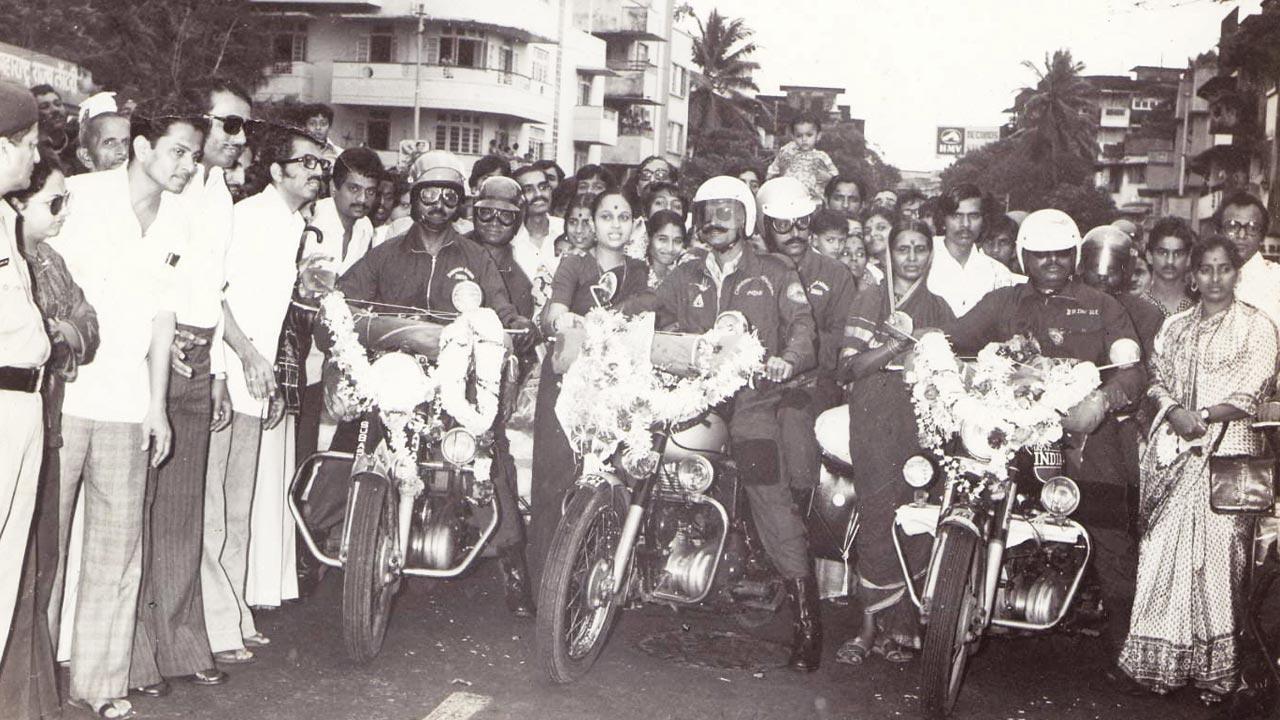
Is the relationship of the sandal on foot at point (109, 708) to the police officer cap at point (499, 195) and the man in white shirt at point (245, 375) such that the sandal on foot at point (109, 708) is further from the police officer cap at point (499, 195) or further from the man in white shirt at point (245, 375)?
the police officer cap at point (499, 195)

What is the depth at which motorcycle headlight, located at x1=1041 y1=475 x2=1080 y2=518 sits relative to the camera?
6316 millimetres

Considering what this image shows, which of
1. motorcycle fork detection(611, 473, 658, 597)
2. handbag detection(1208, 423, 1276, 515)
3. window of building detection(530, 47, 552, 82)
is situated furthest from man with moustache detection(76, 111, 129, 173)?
window of building detection(530, 47, 552, 82)

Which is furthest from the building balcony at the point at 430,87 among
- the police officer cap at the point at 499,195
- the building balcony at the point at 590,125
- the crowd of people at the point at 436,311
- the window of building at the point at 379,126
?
the police officer cap at the point at 499,195

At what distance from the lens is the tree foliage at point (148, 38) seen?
88.4 ft

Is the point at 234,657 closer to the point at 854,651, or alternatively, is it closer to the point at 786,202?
the point at 854,651

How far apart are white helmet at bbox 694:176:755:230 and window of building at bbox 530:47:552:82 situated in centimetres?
4836

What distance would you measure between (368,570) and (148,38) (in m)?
29.0

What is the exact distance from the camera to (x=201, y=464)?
6160mm

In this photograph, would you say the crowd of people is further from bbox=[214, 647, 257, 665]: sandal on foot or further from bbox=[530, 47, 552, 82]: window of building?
bbox=[530, 47, 552, 82]: window of building

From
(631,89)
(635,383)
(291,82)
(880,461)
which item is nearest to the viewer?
(635,383)

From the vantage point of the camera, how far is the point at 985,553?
611 cm

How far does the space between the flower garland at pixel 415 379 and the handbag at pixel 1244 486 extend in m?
3.34

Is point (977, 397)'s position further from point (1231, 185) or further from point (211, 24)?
point (1231, 185)

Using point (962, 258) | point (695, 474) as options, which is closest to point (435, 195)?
point (695, 474)
